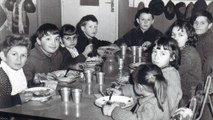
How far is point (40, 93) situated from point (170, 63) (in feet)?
2.39

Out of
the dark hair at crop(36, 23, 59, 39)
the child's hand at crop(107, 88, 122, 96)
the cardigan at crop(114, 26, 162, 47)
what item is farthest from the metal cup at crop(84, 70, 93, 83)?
the cardigan at crop(114, 26, 162, 47)

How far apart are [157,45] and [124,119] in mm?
541

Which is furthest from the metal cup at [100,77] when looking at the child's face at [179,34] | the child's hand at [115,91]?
→ the child's face at [179,34]

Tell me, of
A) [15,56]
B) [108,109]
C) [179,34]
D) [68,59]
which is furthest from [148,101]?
[68,59]

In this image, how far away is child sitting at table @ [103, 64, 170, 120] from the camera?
127 cm

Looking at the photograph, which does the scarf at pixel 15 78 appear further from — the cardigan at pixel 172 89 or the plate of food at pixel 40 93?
the cardigan at pixel 172 89

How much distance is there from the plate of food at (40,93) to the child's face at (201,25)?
1351 mm

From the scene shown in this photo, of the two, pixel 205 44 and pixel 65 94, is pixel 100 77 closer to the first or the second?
pixel 65 94

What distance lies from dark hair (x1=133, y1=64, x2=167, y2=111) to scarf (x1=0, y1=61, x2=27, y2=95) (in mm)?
757

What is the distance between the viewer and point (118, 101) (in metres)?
1.50

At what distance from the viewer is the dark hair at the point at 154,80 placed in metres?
1.30

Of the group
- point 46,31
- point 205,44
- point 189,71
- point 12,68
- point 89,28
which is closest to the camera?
point 12,68

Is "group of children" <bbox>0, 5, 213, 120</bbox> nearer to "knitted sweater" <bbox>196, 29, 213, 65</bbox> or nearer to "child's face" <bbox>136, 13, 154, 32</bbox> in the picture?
"knitted sweater" <bbox>196, 29, 213, 65</bbox>

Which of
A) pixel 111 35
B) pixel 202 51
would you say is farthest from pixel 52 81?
pixel 111 35
